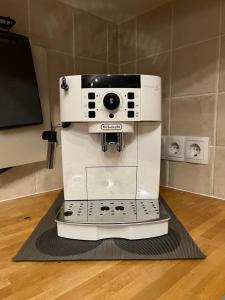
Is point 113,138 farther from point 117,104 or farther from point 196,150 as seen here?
point 196,150

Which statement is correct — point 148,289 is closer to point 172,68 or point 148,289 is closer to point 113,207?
point 113,207

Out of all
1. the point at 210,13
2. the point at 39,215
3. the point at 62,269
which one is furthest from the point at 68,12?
the point at 62,269

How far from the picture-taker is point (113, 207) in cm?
58

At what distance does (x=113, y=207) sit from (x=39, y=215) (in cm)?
23

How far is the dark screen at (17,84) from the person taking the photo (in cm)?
68

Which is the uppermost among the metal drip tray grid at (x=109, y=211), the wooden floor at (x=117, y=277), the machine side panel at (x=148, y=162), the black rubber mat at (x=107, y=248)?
the machine side panel at (x=148, y=162)

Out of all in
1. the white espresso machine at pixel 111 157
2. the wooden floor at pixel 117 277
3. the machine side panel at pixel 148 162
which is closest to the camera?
the wooden floor at pixel 117 277

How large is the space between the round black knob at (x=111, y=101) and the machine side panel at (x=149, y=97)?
6 cm

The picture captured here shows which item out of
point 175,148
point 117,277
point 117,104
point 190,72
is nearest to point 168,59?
point 190,72

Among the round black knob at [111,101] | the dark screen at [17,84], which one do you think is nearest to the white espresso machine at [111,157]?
the round black knob at [111,101]

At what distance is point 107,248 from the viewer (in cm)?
49

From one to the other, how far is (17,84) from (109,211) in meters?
0.46

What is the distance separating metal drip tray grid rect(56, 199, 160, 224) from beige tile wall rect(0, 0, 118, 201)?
0.86 feet

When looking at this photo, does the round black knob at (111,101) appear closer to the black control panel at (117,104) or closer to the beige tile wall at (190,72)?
the black control panel at (117,104)
